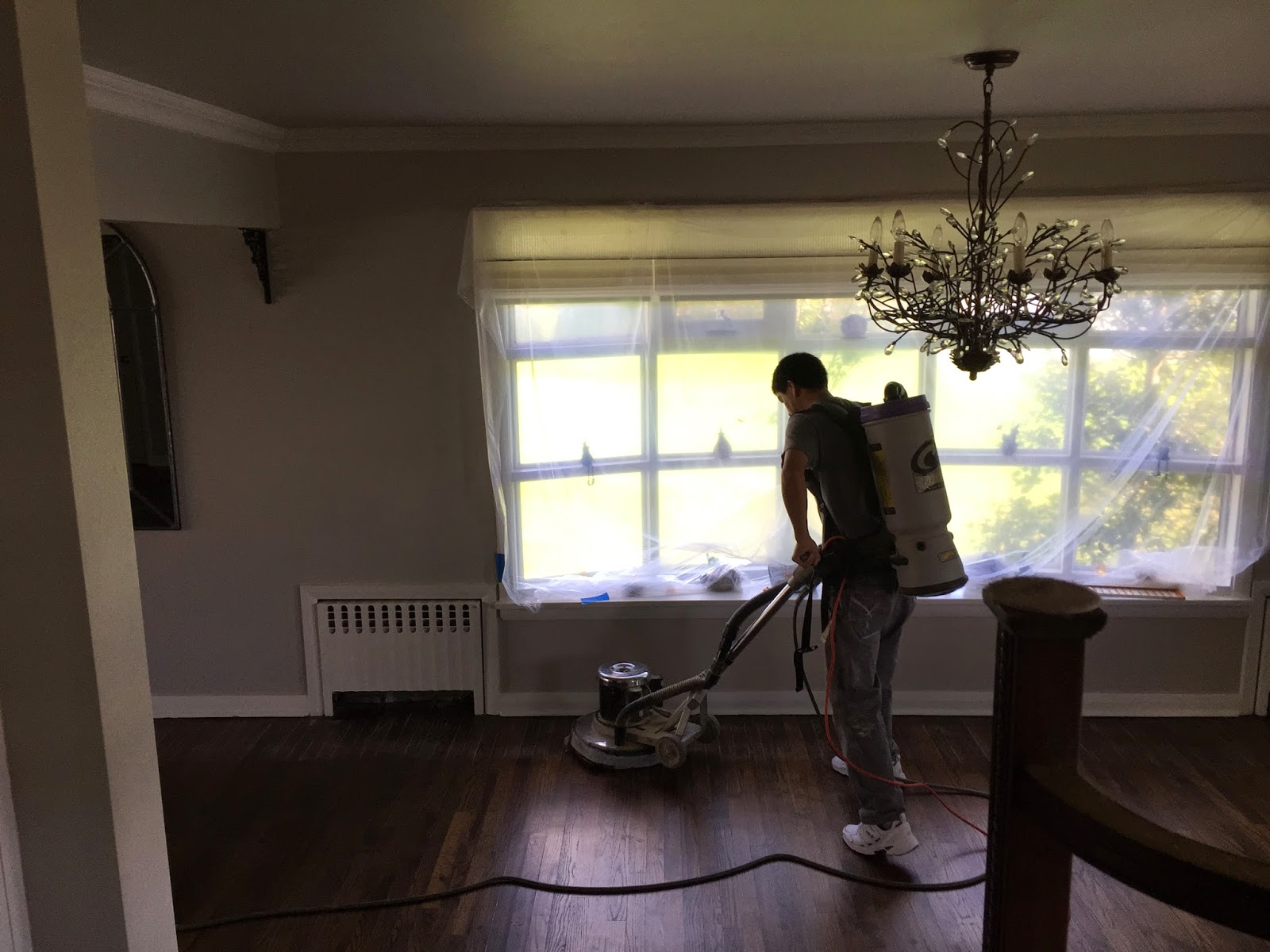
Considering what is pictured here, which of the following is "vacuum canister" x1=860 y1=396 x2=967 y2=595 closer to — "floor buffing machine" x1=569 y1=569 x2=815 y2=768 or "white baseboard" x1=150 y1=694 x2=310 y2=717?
"floor buffing machine" x1=569 y1=569 x2=815 y2=768

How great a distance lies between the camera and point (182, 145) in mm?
2760

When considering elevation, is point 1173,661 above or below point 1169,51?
below

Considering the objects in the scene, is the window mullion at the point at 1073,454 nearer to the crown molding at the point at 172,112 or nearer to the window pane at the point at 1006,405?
the window pane at the point at 1006,405

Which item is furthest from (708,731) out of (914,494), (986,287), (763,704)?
(986,287)

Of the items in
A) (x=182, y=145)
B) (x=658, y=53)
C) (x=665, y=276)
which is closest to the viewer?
(x=658, y=53)

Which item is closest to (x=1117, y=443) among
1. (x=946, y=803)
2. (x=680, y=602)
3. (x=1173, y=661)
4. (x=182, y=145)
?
(x=1173, y=661)

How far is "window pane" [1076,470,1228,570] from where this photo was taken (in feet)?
11.3

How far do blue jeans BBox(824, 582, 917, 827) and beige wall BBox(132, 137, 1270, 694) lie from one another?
3.01 ft

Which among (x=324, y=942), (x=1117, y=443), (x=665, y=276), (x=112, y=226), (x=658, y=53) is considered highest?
(x=658, y=53)

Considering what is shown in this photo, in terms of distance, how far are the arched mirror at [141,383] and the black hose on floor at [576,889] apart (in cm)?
163

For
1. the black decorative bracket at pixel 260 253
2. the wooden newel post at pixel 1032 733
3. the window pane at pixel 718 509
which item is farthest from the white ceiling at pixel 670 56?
the wooden newel post at pixel 1032 733

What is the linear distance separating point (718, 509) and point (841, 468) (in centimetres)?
89

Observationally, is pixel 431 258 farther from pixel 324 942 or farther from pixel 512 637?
pixel 324 942

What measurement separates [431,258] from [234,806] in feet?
6.42
